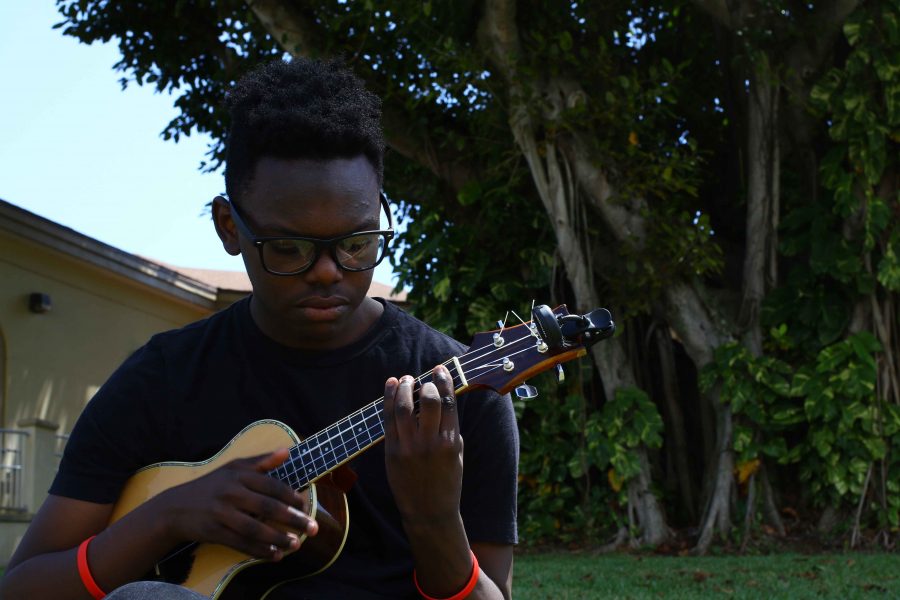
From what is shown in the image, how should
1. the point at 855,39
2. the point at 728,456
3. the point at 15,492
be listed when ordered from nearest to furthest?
the point at 855,39 → the point at 728,456 → the point at 15,492

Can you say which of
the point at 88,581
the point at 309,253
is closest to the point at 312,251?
the point at 309,253

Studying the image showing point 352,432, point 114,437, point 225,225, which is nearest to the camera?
point 352,432

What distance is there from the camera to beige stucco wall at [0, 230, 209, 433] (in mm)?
12727

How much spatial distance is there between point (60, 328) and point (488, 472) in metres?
12.5

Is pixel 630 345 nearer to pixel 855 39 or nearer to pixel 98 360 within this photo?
pixel 855 39

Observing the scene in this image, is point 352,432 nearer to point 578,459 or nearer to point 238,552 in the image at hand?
point 238,552

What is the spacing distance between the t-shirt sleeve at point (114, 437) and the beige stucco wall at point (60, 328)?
1033cm

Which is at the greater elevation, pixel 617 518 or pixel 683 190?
pixel 683 190

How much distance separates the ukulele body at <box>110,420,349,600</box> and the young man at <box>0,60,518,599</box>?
30mm

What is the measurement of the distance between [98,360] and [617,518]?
8471 mm

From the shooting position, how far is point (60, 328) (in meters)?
13.6

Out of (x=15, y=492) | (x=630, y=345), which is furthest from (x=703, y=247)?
(x=15, y=492)

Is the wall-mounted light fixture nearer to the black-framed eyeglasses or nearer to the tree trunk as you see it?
the tree trunk

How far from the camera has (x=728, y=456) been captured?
25.2 ft
